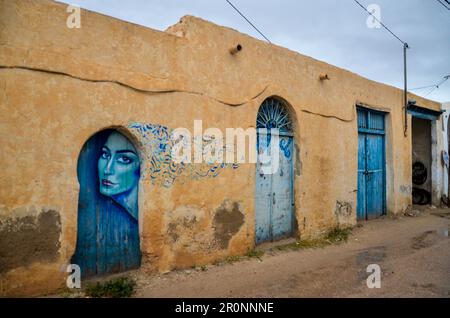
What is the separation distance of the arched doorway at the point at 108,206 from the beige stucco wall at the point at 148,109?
205 millimetres

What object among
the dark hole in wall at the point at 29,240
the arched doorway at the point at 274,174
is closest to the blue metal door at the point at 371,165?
the arched doorway at the point at 274,174

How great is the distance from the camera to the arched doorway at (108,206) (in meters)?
3.77

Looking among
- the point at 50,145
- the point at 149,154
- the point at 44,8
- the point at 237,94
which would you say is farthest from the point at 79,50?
the point at 237,94

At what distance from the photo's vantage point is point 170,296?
3.59 meters

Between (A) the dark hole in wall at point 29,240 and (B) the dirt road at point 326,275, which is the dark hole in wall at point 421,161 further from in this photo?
(A) the dark hole in wall at point 29,240

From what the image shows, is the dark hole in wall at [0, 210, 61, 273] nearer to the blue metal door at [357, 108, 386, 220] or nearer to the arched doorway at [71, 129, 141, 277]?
the arched doorway at [71, 129, 141, 277]

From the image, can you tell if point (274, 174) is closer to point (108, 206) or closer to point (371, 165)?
point (108, 206)

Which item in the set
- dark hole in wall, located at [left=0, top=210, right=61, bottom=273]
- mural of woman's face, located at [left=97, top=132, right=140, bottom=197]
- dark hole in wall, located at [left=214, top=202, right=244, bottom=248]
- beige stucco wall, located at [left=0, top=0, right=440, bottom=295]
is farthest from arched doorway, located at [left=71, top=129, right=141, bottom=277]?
dark hole in wall, located at [left=214, top=202, right=244, bottom=248]

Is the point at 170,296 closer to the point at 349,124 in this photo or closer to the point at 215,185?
the point at 215,185

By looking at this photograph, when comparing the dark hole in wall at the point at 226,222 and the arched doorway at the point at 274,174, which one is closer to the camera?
the dark hole in wall at the point at 226,222

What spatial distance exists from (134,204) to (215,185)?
3.89 feet

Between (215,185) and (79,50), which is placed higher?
(79,50)

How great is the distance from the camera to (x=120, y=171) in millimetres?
4047

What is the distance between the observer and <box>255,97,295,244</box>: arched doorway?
5.46 m
